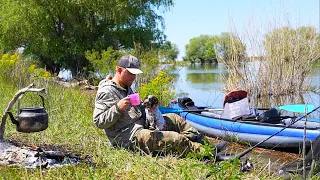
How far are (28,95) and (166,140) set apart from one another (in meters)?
3.51

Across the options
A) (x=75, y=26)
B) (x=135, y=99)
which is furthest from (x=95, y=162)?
(x=75, y=26)

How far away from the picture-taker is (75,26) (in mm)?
18078

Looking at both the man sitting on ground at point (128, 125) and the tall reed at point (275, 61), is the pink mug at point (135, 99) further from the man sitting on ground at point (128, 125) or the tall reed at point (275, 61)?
the tall reed at point (275, 61)

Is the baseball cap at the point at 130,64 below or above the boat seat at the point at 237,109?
above

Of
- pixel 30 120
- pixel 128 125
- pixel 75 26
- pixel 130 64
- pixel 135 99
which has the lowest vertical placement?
pixel 128 125

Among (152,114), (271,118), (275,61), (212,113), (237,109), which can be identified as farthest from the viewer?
(275,61)

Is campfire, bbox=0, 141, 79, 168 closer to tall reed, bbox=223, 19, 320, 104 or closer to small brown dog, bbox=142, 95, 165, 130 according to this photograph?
small brown dog, bbox=142, 95, 165, 130

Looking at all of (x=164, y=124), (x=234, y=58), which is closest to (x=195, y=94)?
(x=234, y=58)

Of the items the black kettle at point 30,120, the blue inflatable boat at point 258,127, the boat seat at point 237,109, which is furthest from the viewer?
the boat seat at point 237,109

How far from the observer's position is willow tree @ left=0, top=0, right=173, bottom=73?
1755cm

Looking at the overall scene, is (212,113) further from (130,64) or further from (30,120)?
(30,120)

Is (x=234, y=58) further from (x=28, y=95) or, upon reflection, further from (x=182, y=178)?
(x=182, y=178)

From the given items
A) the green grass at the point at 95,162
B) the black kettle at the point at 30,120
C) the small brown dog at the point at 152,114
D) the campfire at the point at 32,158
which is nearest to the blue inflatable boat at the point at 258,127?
the green grass at the point at 95,162

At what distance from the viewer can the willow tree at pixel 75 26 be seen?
17.5 m
